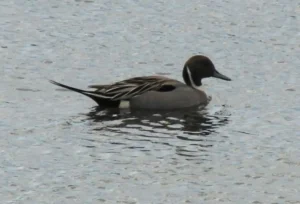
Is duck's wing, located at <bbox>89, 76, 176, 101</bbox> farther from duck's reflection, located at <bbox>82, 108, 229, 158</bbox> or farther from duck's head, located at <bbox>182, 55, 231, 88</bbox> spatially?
duck's head, located at <bbox>182, 55, 231, 88</bbox>

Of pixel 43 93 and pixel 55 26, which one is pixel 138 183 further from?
pixel 55 26

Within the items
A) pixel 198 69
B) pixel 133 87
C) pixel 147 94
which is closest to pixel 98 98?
pixel 133 87

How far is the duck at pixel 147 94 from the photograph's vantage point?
1547cm

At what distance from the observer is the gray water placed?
450 inches

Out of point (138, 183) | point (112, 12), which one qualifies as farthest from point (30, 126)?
→ point (112, 12)

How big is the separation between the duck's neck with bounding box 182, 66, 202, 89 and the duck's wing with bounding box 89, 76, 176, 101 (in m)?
0.58

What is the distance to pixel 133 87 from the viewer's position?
1569cm

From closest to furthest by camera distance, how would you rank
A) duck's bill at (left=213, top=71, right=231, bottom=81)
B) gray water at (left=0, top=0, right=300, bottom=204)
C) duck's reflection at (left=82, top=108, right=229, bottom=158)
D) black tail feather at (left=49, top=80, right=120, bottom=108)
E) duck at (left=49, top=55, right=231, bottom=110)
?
gray water at (left=0, top=0, right=300, bottom=204) < duck's reflection at (left=82, top=108, right=229, bottom=158) < black tail feather at (left=49, top=80, right=120, bottom=108) < duck at (left=49, top=55, right=231, bottom=110) < duck's bill at (left=213, top=71, right=231, bottom=81)

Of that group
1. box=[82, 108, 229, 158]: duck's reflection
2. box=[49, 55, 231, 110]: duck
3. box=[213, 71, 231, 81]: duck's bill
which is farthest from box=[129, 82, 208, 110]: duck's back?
box=[213, 71, 231, 81]: duck's bill

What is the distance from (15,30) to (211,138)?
670 cm

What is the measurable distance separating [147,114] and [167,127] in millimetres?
981

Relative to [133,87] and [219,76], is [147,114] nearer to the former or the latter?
[133,87]

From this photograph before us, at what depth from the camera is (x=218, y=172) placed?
11945 mm

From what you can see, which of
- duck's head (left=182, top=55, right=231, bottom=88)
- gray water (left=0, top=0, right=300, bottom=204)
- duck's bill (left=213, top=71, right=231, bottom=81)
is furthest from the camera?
duck's head (left=182, top=55, right=231, bottom=88)
